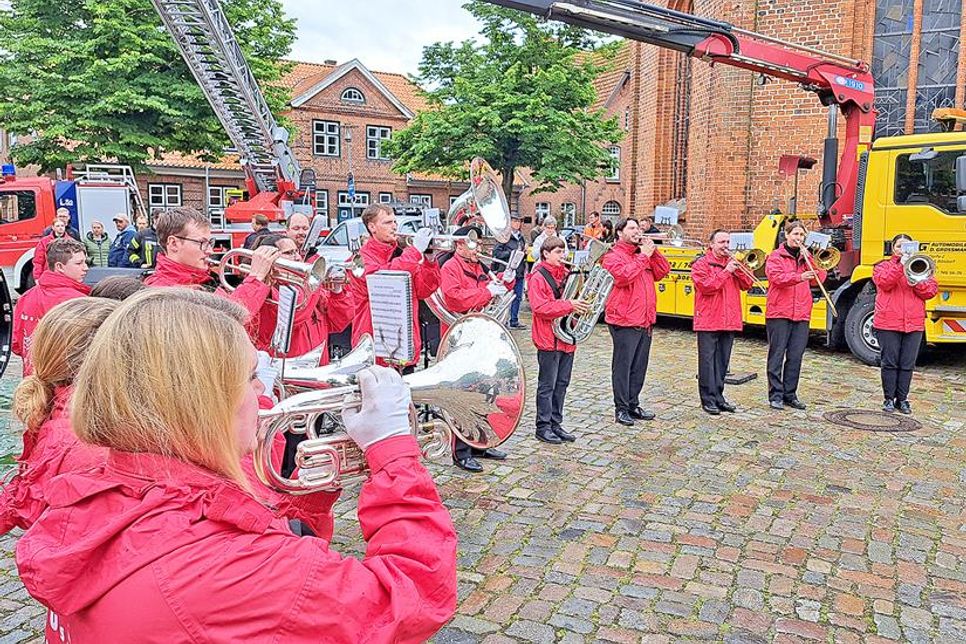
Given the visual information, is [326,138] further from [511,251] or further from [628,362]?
[628,362]

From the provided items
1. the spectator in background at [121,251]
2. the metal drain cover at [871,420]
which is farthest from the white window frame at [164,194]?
the metal drain cover at [871,420]

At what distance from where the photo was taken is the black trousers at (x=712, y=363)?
7.60 m

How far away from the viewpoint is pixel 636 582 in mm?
4039

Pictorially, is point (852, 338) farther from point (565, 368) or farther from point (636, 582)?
point (636, 582)

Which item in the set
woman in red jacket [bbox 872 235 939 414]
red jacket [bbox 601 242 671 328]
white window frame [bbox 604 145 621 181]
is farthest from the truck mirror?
white window frame [bbox 604 145 621 181]

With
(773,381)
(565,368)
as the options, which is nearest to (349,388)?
(565,368)

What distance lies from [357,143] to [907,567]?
1408 inches

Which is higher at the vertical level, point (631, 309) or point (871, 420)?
point (631, 309)

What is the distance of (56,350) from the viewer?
2186 mm

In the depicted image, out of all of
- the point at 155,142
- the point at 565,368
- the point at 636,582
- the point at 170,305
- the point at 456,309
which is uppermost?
the point at 155,142

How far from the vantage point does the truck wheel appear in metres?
9.70

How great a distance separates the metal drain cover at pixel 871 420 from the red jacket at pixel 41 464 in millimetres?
6595

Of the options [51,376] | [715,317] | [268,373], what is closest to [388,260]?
[268,373]

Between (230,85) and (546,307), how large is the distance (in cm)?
1271
